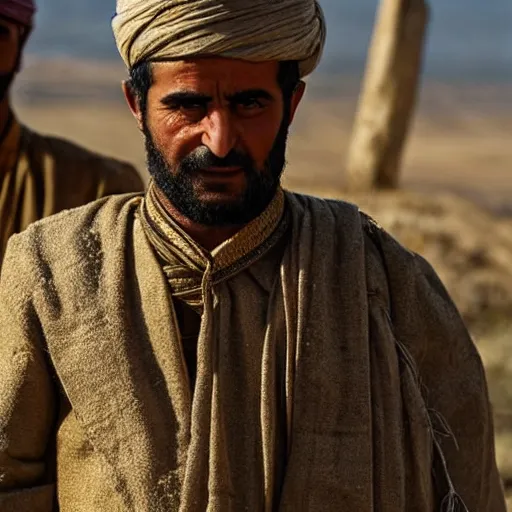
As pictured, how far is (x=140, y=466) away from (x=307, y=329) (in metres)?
0.47

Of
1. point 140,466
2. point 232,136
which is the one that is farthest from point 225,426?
point 232,136

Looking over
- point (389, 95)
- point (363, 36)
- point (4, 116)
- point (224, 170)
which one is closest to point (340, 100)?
point (363, 36)

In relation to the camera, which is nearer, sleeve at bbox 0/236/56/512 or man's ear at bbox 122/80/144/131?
sleeve at bbox 0/236/56/512

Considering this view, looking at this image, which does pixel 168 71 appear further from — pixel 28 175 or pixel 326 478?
pixel 28 175

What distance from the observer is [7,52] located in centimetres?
465

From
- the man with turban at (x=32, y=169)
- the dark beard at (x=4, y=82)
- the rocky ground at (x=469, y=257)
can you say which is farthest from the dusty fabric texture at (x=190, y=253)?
the rocky ground at (x=469, y=257)

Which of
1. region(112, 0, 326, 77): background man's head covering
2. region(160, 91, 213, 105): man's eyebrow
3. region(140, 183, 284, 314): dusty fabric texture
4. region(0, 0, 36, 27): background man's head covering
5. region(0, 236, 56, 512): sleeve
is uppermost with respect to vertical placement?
region(0, 0, 36, 27): background man's head covering

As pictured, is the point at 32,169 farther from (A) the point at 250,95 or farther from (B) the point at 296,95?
(A) the point at 250,95

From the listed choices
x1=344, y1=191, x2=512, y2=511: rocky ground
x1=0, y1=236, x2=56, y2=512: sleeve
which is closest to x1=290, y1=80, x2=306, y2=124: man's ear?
x1=0, y1=236, x2=56, y2=512: sleeve

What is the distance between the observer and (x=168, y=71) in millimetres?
3102

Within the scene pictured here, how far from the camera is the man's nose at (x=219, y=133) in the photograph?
120 inches

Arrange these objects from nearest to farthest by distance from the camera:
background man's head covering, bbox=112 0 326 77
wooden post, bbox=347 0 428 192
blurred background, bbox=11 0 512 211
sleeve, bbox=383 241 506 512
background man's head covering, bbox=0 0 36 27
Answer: background man's head covering, bbox=112 0 326 77
sleeve, bbox=383 241 506 512
background man's head covering, bbox=0 0 36 27
wooden post, bbox=347 0 428 192
blurred background, bbox=11 0 512 211

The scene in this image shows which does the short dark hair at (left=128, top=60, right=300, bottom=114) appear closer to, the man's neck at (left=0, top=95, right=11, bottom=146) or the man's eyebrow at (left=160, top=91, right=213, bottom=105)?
the man's eyebrow at (left=160, top=91, right=213, bottom=105)

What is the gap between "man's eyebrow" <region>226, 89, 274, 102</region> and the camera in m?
3.06
